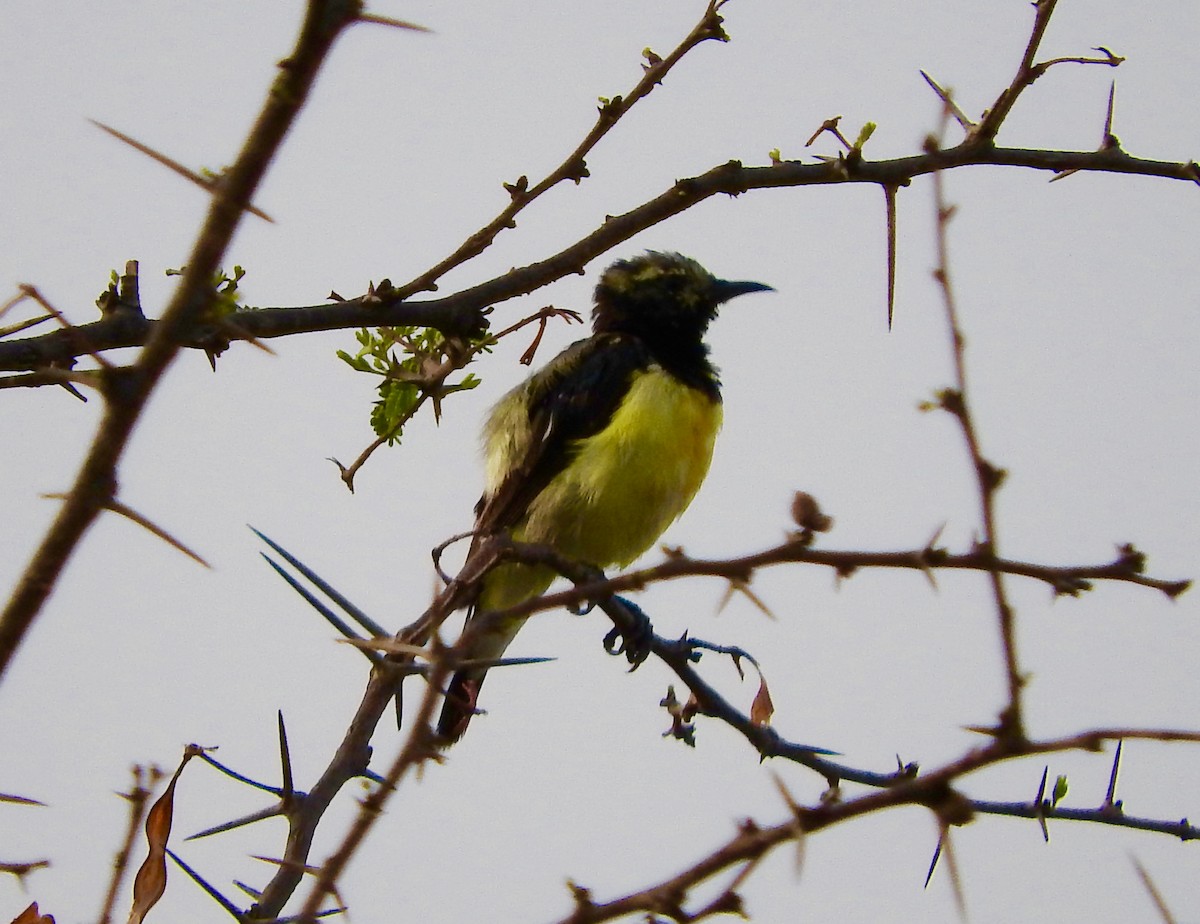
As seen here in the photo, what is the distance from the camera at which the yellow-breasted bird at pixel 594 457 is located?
5410 mm

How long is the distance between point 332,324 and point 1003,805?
179cm

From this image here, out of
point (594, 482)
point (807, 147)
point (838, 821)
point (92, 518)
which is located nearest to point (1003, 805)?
point (838, 821)

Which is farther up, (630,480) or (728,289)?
(728,289)

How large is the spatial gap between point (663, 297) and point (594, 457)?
48.4 inches

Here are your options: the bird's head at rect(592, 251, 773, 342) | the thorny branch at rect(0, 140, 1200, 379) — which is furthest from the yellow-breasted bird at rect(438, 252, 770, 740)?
the thorny branch at rect(0, 140, 1200, 379)

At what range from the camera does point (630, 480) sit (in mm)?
5391

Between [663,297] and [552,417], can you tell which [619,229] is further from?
[663,297]

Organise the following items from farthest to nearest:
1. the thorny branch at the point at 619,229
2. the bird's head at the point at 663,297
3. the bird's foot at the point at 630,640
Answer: the bird's head at the point at 663,297, the bird's foot at the point at 630,640, the thorny branch at the point at 619,229

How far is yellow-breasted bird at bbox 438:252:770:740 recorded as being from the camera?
213 inches

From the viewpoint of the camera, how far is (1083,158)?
10.4 feet

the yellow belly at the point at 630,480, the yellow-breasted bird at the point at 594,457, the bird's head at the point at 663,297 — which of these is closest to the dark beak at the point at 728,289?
the bird's head at the point at 663,297

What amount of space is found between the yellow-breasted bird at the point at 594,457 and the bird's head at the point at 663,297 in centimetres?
20

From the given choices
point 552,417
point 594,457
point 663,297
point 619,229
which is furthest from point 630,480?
point 619,229

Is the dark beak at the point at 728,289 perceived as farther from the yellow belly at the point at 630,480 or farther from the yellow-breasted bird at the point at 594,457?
the yellow belly at the point at 630,480
